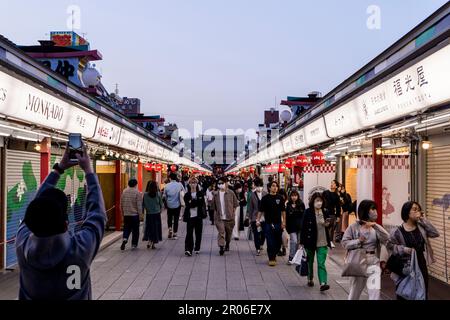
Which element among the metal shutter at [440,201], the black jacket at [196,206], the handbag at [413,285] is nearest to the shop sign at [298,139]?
the black jacket at [196,206]

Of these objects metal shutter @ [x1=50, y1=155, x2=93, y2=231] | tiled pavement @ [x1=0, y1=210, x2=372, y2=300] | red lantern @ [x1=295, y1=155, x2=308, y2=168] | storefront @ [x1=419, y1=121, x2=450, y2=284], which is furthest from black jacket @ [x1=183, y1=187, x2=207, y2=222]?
red lantern @ [x1=295, y1=155, x2=308, y2=168]

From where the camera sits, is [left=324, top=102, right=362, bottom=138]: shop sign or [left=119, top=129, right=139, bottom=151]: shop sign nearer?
[left=324, top=102, right=362, bottom=138]: shop sign

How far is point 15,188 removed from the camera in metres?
10.7

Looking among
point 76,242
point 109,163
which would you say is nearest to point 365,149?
point 109,163

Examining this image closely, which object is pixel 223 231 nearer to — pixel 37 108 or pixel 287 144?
pixel 37 108

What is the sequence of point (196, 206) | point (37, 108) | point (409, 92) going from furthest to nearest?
point (196, 206)
point (37, 108)
point (409, 92)

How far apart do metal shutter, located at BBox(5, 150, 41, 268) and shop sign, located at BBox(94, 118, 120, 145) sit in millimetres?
2099

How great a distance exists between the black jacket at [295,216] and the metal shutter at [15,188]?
5.62 meters

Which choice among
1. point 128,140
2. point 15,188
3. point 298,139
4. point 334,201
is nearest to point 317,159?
point 298,139

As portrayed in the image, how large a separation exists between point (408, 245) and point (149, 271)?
231 inches

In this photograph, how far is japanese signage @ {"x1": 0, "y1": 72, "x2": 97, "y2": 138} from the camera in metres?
7.14

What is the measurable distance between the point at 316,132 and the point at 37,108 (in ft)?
28.1

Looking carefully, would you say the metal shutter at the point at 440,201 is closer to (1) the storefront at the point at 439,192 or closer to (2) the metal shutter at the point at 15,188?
(1) the storefront at the point at 439,192

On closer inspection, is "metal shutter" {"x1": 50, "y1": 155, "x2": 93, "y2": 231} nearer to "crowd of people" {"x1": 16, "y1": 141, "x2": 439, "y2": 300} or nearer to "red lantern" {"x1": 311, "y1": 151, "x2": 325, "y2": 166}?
"crowd of people" {"x1": 16, "y1": 141, "x2": 439, "y2": 300}
